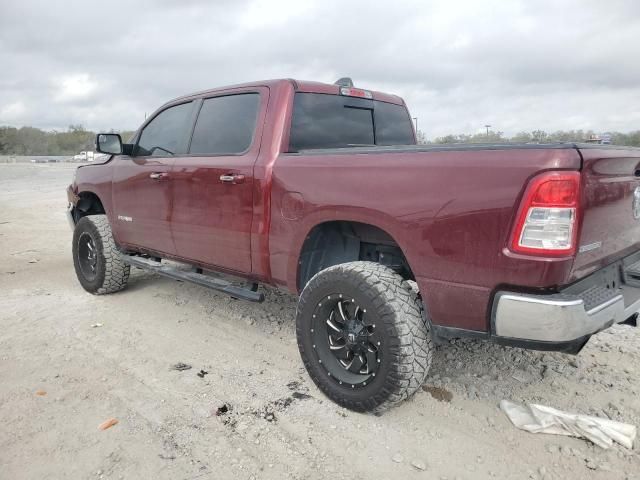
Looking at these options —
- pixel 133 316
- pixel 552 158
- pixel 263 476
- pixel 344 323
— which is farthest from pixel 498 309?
pixel 133 316

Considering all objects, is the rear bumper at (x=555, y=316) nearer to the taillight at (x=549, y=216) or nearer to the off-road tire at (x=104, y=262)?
the taillight at (x=549, y=216)

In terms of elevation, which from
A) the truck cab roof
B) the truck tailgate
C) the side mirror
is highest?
the truck cab roof

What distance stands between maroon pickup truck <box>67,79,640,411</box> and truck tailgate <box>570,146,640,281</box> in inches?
0.5

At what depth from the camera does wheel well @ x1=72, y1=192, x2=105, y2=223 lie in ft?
17.8

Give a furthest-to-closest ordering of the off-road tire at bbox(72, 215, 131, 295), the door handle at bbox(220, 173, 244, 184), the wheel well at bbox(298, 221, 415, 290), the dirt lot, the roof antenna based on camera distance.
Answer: the off-road tire at bbox(72, 215, 131, 295) → the roof antenna → the door handle at bbox(220, 173, 244, 184) → the wheel well at bbox(298, 221, 415, 290) → the dirt lot

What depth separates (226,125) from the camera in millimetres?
3758

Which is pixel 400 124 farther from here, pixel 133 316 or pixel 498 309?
pixel 133 316

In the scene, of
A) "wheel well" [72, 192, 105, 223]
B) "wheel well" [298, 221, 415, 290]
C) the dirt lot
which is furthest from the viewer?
"wheel well" [72, 192, 105, 223]

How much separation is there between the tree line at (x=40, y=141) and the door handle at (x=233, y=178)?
84.6 meters

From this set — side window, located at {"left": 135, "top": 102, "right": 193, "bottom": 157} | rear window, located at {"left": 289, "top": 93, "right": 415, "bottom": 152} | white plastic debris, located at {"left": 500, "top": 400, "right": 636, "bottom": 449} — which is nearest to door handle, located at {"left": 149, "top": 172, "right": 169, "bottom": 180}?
side window, located at {"left": 135, "top": 102, "right": 193, "bottom": 157}

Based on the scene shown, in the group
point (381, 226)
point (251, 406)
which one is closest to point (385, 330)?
point (381, 226)

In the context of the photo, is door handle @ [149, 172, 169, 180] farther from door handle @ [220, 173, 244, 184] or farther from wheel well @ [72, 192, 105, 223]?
wheel well @ [72, 192, 105, 223]

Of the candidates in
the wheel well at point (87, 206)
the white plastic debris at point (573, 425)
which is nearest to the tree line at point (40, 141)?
the wheel well at point (87, 206)

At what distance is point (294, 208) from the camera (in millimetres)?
3084
